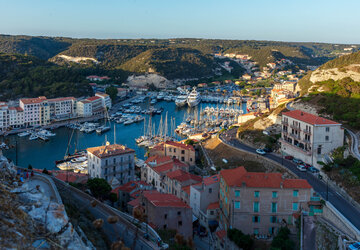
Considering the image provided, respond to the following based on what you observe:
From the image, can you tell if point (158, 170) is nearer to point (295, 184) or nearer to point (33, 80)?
point (295, 184)

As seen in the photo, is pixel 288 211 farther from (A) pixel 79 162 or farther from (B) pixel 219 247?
(A) pixel 79 162

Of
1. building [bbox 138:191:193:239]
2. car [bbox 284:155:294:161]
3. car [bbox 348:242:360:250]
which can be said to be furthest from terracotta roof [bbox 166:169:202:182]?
car [bbox 348:242:360:250]

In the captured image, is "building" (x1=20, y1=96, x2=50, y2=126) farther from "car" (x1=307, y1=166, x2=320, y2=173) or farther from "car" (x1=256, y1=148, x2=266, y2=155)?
"car" (x1=307, y1=166, x2=320, y2=173)

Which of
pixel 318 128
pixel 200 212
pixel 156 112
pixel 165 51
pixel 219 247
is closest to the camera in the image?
pixel 219 247

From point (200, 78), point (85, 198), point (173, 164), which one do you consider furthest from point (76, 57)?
point (85, 198)

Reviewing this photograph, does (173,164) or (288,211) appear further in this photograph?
(173,164)
